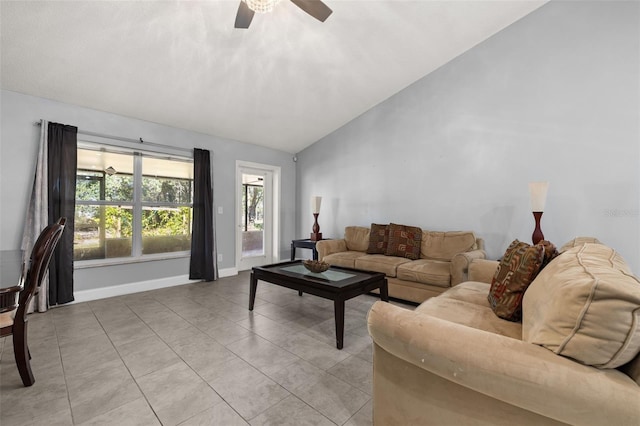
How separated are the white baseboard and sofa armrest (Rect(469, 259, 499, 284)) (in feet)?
12.6

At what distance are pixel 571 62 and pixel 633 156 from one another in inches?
45.6

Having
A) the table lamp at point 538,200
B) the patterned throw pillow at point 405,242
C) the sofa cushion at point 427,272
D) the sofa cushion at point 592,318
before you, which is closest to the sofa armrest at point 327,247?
the patterned throw pillow at point 405,242

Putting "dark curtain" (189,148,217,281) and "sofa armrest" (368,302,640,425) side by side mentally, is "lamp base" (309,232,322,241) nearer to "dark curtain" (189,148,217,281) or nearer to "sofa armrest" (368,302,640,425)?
"dark curtain" (189,148,217,281)

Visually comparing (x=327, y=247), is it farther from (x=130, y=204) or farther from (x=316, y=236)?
(x=130, y=204)

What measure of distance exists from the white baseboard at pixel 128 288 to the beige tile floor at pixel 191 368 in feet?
0.84

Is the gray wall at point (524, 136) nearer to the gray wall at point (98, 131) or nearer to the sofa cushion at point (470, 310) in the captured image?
the sofa cushion at point (470, 310)

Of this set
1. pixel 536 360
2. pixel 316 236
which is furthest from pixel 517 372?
pixel 316 236

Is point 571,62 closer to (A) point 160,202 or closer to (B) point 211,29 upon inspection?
(B) point 211,29

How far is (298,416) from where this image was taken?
1.49m

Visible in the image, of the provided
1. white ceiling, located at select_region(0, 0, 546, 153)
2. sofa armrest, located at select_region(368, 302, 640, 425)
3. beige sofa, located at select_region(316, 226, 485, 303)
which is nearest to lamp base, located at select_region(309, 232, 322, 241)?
beige sofa, located at select_region(316, 226, 485, 303)

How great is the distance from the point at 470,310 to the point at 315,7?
2413 mm

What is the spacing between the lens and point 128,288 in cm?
373

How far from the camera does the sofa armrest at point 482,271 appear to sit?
2531 millimetres

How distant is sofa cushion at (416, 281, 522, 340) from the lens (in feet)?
4.90
